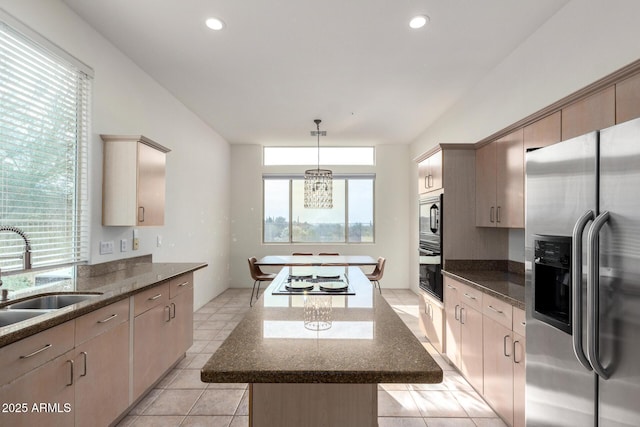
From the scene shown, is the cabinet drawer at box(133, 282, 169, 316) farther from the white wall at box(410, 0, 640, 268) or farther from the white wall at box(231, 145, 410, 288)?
the white wall at box(231, 145, 410, 288)

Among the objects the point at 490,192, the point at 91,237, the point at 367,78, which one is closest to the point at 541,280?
the point at 490,192

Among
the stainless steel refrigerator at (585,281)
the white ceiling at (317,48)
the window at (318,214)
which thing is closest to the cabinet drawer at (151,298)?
the white ceiling at (317,48)

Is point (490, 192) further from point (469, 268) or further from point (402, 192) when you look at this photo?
point (402, 192)

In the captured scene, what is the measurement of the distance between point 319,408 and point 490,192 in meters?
2.53

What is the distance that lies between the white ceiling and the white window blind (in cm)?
59

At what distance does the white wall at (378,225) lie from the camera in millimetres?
6980

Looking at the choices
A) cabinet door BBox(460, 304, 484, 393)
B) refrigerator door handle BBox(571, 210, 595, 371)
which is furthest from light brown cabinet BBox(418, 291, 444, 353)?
refrigerator door handle BBox(571, 210, 595, 371)

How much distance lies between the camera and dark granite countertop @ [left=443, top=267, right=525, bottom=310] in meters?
2.21

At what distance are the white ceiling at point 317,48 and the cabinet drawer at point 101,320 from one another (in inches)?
84.0

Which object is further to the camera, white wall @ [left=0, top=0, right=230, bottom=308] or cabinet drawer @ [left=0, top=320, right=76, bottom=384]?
white wall @ [left=0, top=0, right=230, bottom=308]

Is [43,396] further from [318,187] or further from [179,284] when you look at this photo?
[318,187]

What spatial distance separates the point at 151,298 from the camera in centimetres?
261

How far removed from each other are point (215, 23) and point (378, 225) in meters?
5.03

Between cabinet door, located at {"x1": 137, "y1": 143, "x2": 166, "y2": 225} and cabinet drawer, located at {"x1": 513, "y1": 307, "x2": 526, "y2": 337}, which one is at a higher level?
cabinet door, located at {"x1": 137, "y1": 143, "x2": 166, "y2": 225}
